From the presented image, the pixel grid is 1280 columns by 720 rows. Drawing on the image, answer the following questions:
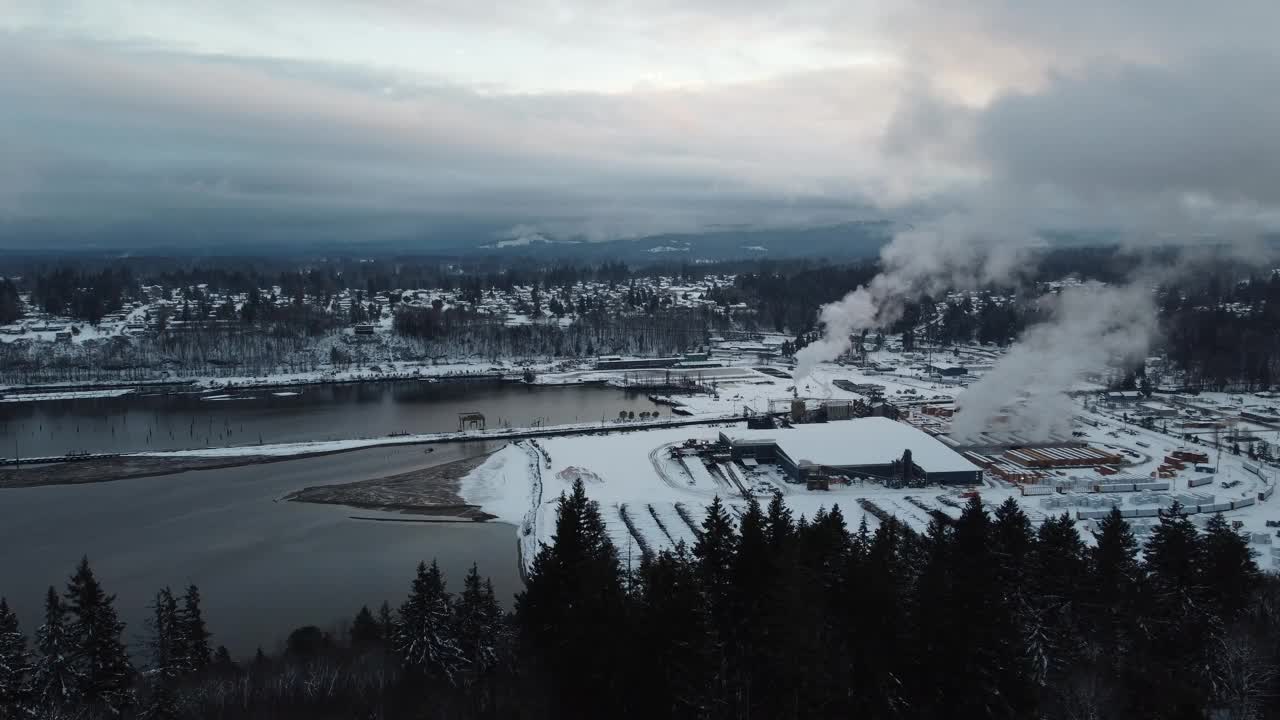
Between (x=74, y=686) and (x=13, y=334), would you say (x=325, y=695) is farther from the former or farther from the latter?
(x=13, y=334)

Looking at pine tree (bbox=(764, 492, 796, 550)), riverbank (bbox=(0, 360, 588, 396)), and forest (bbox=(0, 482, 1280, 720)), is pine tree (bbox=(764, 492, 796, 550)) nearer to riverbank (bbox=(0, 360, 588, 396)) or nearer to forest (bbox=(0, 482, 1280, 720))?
forest (bbox=(0, 482, 1280, 720))

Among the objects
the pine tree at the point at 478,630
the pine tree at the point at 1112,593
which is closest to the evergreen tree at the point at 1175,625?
the pine tree at the point at 1112,593

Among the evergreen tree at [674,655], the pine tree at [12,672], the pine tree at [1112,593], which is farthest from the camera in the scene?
the pine tree at [1112,593]

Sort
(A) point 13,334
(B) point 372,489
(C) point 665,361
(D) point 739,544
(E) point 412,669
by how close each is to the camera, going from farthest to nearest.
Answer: (C) point 665,361 → (A) point 13,334 → (B) point 372,489 → (E) point 412,669 → (D) point 739,544

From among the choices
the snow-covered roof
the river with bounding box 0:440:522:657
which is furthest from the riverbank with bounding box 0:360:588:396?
the snow-covered roof

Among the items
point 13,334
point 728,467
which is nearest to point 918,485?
point 728,467

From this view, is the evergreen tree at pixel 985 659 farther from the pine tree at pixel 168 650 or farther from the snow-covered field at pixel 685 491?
the snow-covered field at pixel 685 491

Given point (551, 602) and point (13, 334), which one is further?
point (13, 334)
